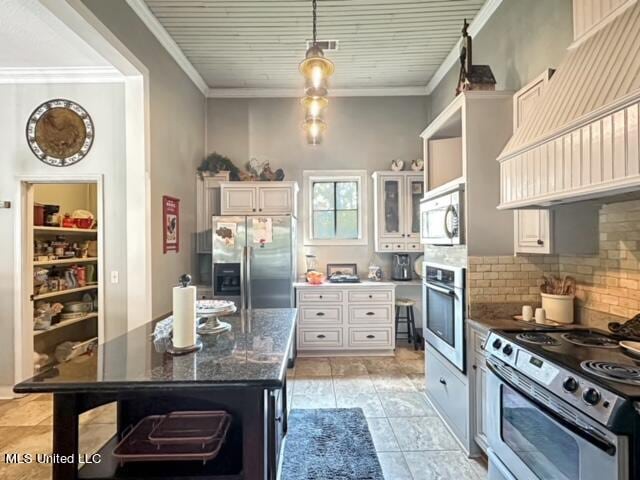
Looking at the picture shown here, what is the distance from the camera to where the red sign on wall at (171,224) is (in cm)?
355

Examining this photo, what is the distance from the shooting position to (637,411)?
3.62ft

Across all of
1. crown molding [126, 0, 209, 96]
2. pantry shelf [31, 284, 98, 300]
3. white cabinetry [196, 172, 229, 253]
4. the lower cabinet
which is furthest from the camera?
white cabinetry [196, 172, 229, 253]

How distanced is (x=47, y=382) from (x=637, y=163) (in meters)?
2.18

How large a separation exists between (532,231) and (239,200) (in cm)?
317

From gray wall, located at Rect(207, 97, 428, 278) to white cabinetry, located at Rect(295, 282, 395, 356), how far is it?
67cm

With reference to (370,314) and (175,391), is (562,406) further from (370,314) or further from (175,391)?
(370,314)

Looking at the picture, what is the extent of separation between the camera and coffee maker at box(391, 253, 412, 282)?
4.81 m

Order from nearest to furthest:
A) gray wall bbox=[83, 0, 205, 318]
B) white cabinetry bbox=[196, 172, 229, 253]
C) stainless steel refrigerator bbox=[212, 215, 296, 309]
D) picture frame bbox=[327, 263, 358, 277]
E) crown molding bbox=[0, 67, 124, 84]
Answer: gray wall bbox=[83, 0, 205, 318] → crown molding bbox=[0, 67, 124, 84] → stainless steel refrigerator bbox=[212, 215, 296, 309] → white cabinetry bbox=[196, 172, 229, 253] → picture frame bbox=[327, 263, 358, 277]

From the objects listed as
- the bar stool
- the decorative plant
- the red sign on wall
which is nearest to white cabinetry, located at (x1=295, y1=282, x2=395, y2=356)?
the bar stool

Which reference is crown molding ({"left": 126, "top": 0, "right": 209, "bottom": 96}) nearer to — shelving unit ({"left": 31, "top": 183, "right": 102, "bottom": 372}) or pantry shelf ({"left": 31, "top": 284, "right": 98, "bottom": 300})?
shelving unit ({"left": 31, "top": 183, "right": 102, "bottom": 372})

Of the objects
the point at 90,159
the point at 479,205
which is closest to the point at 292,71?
the point at 90,159

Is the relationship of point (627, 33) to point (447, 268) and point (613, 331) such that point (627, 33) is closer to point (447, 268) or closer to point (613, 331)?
point (613, 331)

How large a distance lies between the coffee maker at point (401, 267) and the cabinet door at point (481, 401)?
8.35ft

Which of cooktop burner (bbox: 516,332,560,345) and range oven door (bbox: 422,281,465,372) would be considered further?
range oven door (bbox: 422,281,465,372)
